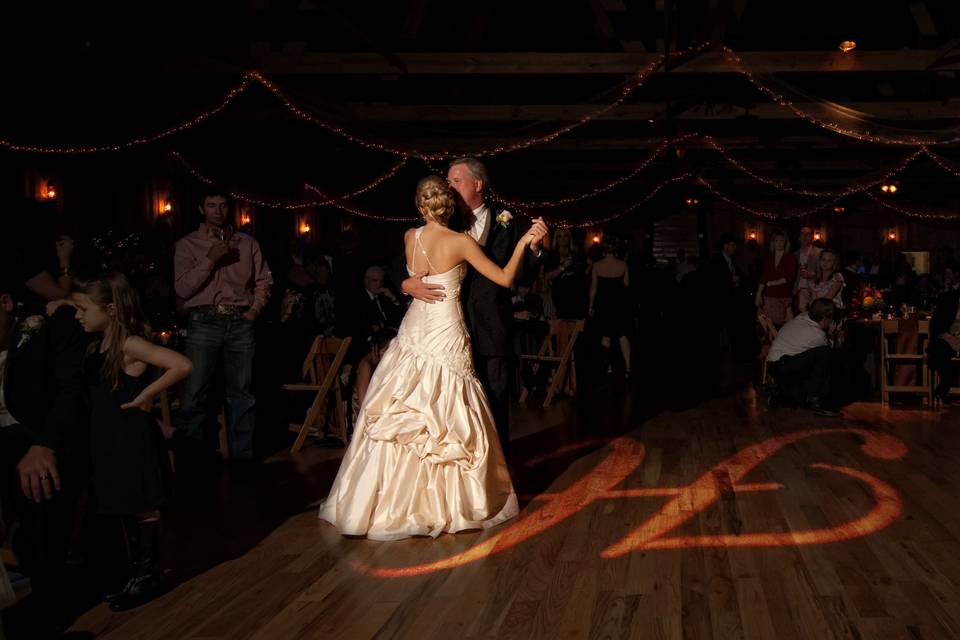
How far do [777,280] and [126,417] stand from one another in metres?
7.40

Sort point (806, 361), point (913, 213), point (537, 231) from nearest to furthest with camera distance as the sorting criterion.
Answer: point (537, 231)
point (806, 361)
point (913, 213)

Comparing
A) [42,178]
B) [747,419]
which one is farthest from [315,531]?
[42,178]

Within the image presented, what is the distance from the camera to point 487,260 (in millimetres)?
4473

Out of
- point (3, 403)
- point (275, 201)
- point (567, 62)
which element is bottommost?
point (3, 403)

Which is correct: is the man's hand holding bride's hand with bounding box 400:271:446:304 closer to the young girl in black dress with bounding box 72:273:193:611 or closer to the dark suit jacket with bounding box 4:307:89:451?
the young girl in black dress with bounding box 72:273:193:611

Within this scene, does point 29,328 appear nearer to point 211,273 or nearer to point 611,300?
point 211,273

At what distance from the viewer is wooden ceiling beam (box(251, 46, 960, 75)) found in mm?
9594

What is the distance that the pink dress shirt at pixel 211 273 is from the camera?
5.79m

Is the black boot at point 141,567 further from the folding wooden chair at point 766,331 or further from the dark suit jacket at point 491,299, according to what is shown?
the folding wooden chair at point 766,331

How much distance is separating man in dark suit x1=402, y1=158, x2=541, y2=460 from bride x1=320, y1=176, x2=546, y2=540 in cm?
16

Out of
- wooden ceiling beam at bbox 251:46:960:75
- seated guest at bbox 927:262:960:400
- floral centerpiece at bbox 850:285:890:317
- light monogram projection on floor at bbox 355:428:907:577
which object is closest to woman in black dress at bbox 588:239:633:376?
wooden ceiling beam at bbox 251:46:960:75

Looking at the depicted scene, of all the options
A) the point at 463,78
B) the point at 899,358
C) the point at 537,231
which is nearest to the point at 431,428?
the point at 537,231

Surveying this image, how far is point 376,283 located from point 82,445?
3483 mm

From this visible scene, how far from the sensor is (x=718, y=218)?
24.6m
